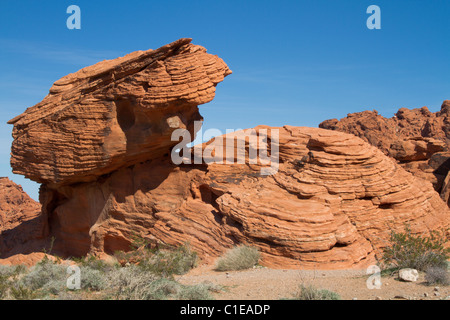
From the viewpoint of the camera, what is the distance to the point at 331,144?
40.9 ft

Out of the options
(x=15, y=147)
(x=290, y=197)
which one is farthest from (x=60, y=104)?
(x=290, y=197)

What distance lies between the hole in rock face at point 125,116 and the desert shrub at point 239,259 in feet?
19.2

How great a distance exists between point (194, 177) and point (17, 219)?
14.6 meters

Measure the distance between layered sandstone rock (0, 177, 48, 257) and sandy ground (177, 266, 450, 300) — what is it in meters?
11.7

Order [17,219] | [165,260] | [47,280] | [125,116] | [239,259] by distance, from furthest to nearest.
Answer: [17,219] < [125,116] < [239,259] < [165,260] < [47,280]

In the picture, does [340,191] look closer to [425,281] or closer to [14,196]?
[425,281]

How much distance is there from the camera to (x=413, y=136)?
33.4 metres

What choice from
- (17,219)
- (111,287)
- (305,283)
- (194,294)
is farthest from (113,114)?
(17,219)

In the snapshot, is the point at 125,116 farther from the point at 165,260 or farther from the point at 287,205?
→ the point at 287,205

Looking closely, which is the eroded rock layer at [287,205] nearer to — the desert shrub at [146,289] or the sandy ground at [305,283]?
the sandy ground at [305,283]

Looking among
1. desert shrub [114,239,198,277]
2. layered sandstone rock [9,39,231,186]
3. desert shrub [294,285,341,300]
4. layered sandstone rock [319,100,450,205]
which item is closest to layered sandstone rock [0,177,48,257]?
layered sandstone rock [9,39,231,186]

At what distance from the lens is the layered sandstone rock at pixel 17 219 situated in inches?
746

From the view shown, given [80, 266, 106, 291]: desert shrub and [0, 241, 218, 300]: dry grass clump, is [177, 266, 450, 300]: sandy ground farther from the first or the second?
[80, 266, 106, 291]: desert shrub

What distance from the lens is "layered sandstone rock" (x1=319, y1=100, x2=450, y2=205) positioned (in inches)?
851
